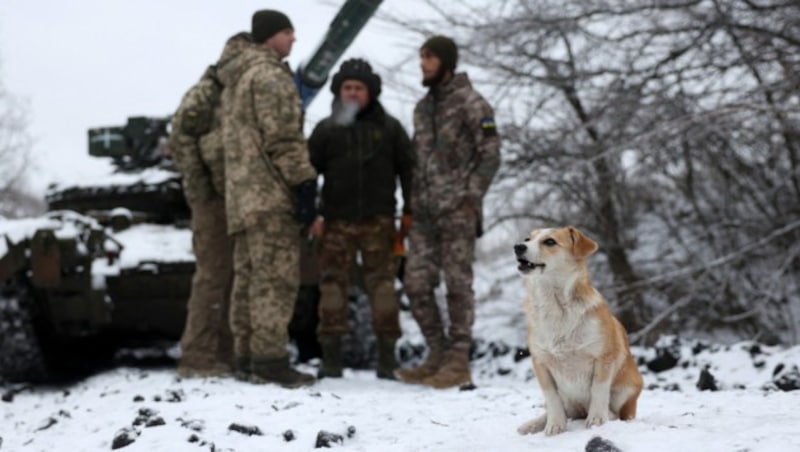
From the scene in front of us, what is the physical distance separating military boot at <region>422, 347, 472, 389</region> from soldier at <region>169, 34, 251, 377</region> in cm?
139

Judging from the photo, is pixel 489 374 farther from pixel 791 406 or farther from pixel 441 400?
pixel 791 406

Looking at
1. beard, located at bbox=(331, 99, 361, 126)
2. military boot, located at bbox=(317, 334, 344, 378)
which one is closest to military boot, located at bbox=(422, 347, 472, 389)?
military boot, located at bbox=(317, 334, 344, 378)

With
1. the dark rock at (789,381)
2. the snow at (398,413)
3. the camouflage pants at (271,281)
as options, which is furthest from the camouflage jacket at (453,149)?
the dark rock at (789,381)

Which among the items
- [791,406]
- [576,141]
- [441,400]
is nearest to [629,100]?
[576,141]

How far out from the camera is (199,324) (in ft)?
17.3

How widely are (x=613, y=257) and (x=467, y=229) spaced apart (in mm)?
3528

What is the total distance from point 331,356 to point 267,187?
123 cm

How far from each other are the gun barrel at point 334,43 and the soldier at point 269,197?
116 centimetres

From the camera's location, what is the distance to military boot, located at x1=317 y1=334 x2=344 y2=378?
17.3 ft

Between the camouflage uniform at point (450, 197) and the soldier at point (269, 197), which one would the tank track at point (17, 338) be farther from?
the camouflage uniform at point (450, 197)

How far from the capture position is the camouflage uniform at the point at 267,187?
4.75 m

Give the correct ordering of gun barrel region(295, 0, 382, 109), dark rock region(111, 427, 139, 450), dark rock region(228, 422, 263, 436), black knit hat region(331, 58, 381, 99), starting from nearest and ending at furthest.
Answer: dark rock region(111, 427, 139, 450) → dark rock region(228, 422, 263, 436) → black knit hat region(331, 58, 381, 99) → gun barrel region(295, 0, 382, 109)

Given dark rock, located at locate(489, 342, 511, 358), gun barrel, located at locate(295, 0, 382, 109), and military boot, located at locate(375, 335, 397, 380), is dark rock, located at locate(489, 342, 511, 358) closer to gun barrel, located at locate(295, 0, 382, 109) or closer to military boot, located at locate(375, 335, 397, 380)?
military boot, located at locate(375, 335, 397, 380)

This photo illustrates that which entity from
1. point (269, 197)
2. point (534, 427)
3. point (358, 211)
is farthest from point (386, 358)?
point (534, 427)
